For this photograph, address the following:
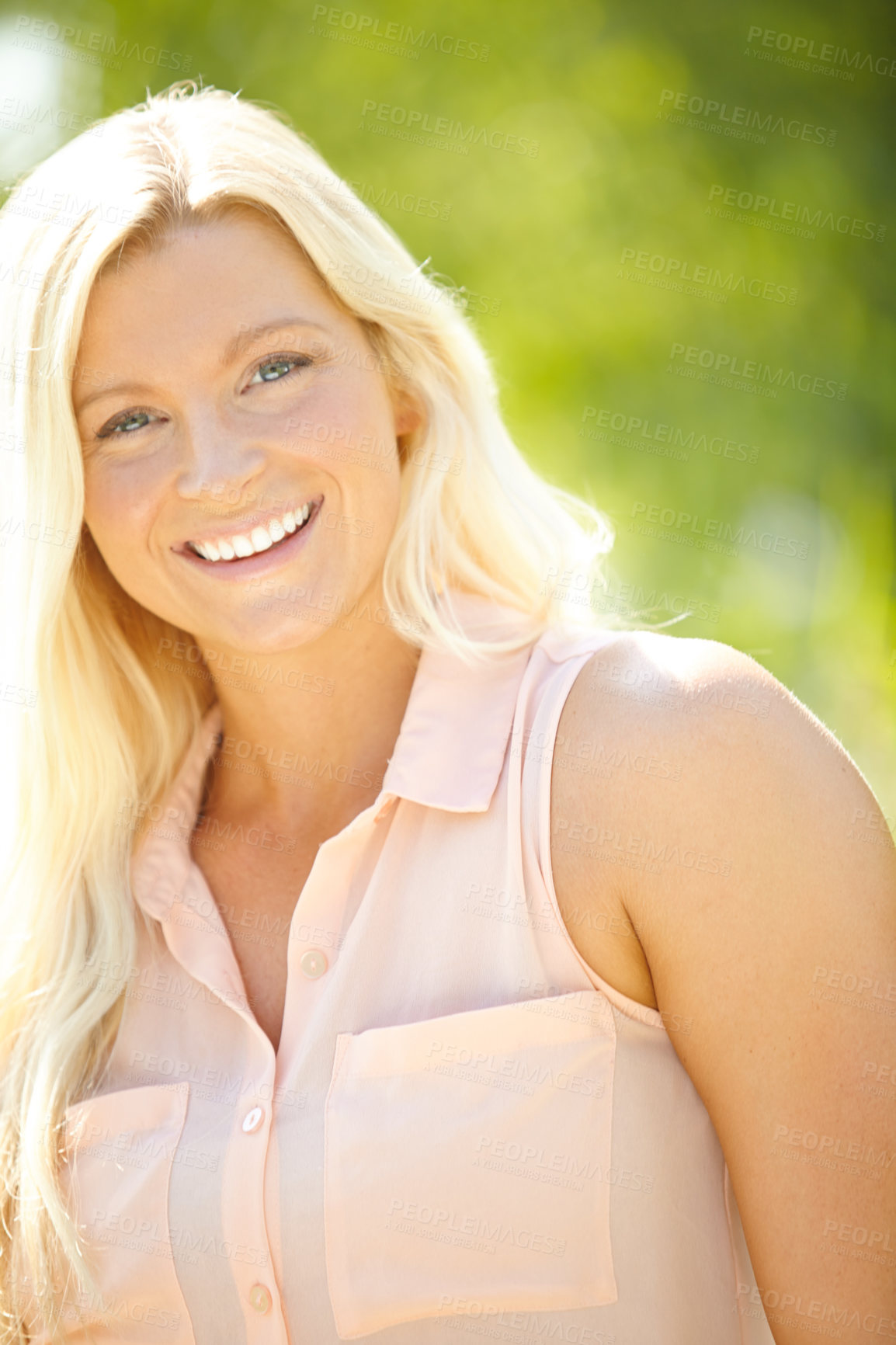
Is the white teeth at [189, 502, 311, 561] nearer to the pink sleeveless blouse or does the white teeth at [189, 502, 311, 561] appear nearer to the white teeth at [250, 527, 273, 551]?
the white teeth at [250, 527, 273, 551]

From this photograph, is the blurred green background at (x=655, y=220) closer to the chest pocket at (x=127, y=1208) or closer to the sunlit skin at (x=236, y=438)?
the sunlit skin at (x=236, y=438)

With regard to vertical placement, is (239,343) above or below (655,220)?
below

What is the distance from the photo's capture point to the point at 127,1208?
1688mm

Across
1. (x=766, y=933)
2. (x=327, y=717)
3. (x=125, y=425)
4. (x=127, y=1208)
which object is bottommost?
(x=127, y=1208)

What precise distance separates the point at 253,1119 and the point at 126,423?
3.41 ft

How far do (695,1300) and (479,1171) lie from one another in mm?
328

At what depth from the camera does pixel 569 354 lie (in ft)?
14.2

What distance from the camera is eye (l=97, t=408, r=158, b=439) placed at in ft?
6.00

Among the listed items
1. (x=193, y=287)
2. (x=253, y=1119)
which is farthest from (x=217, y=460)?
(x=253, y=1119)

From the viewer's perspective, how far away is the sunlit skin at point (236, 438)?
5.81ft

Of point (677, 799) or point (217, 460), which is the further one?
point (217, 460)

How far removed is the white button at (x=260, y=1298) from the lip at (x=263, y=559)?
981 mm

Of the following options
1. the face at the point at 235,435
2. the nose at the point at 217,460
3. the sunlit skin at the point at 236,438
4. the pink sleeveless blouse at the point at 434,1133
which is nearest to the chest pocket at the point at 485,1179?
the pink sleeveless blouse at the point at 434,1133

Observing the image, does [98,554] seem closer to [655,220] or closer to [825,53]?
[655,220]
